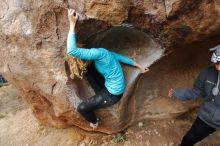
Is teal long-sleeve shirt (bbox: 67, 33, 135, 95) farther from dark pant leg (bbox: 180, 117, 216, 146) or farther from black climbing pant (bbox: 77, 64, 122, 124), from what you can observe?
dark pant leg (bbox: 180, 117, 216, 146)

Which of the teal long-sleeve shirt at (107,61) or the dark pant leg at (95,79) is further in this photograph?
the dark pant leg at (95,79)

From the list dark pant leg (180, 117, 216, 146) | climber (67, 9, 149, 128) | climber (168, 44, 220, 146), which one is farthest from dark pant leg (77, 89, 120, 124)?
dark pant leg (180, 117, 216, 146)

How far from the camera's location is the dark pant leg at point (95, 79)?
3316 millimetres

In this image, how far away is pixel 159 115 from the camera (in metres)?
3.89

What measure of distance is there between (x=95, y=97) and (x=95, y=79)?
0.57 ft

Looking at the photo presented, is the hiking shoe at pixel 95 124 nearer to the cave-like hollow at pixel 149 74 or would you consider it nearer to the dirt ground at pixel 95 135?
the cave-like hollow at pixel 149 74

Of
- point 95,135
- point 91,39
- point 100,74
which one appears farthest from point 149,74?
point 95,135

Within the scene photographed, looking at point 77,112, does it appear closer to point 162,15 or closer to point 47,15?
point 47,15

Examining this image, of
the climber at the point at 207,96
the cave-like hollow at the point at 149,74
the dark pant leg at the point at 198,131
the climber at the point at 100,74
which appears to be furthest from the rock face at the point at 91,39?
the dark pant leg at the point at 198,131

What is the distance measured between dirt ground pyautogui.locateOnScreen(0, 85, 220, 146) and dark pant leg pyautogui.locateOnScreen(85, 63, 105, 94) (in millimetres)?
713

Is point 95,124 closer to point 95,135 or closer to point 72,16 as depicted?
point 95,135

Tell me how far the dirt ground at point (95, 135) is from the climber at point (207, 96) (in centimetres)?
68

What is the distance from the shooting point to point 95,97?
10.9 feet

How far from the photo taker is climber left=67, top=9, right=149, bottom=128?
2855 mm
